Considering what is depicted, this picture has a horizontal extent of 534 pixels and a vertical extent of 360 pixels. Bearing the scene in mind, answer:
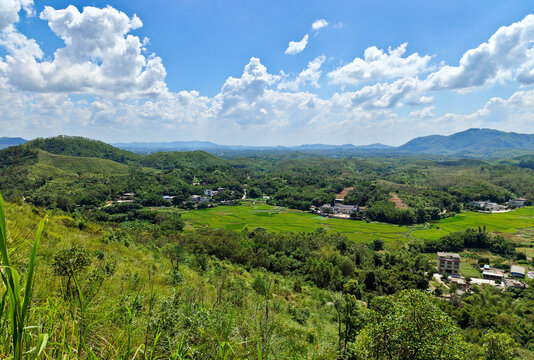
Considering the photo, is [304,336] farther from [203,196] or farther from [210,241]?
[203,196]

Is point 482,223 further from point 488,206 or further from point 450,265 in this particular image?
point 450,265

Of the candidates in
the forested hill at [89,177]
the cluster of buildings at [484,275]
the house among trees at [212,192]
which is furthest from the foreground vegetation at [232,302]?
the house among trees at [212,192]

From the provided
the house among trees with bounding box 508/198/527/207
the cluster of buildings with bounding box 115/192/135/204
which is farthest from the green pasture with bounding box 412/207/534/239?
the cluster of buildings with bounding box 115/192/135/204

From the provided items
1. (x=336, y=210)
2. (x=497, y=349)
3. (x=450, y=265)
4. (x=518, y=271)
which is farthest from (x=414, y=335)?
(x=336, y=210)

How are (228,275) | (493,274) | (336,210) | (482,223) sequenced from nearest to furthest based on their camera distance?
1. (228,275)
2. (493,274)
3. (482,223)
4. (336,210)

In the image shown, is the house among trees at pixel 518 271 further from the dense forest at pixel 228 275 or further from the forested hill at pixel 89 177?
the forested hill at pixel 89 177

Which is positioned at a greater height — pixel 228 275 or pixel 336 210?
pixel 228 275

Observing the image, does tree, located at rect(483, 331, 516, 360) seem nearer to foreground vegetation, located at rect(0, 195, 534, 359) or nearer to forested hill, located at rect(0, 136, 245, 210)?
foreground vegetation, located at rect(0, 195, 534, 359)
